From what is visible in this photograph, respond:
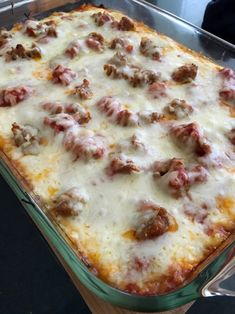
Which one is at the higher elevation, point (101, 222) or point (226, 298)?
point (101, 222)

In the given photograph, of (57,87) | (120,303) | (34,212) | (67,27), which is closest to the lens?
(120,303)

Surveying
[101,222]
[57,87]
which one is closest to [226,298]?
[101,222]

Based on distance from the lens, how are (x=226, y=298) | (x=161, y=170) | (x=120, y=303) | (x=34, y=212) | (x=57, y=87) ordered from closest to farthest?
1. (x=120, y=303)
2. (x=34, y=212)
3. (x=161, y=170)
4. (x=226, y=298)
5. (x=57, y=87)

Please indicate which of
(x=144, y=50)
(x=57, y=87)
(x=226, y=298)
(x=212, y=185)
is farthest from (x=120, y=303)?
(x=144, y=50)

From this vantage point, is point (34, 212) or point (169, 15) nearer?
point (34, 212)

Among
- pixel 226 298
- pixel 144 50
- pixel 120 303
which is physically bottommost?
pixel 226 298

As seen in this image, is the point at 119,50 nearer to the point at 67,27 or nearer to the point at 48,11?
the point at 67,27
